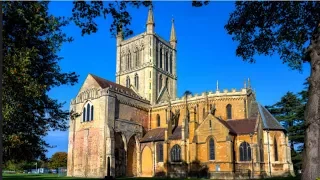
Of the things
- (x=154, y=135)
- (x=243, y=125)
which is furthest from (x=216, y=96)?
(x=154, y=135)

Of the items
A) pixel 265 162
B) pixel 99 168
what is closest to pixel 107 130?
pixel 99 168

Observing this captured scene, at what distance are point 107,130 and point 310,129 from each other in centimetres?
3829

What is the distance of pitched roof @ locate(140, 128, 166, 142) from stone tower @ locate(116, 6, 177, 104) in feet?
26.3

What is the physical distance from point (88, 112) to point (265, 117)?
Answer: 25478mm

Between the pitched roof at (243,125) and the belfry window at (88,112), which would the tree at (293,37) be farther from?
the belfry window at (88,112)

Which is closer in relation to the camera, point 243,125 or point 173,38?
point 243,125

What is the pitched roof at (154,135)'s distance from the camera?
49.4 m

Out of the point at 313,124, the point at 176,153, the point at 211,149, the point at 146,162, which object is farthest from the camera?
the point at 146,162

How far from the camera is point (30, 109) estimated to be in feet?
56.0

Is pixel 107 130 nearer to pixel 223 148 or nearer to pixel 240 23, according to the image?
pixel 223 148

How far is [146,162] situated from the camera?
49688 millimetres

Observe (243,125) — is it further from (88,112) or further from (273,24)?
(273,24)

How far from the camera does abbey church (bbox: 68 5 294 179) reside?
135ft

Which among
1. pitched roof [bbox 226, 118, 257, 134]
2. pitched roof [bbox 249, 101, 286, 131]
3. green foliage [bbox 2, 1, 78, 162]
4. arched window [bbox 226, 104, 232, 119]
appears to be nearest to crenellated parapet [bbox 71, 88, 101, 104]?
arched window [bbox 226, 104, 232, 119]
